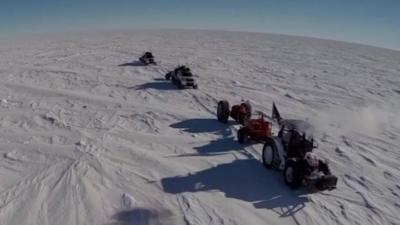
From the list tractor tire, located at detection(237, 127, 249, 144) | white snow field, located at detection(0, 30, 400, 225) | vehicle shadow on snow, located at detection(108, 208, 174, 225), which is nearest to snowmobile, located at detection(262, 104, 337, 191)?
white snow field, located at detection(0, 30, 400, 225)

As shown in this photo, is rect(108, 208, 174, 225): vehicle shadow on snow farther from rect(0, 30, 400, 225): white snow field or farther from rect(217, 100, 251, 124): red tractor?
rect(217, 100, 251, 124): red tractor

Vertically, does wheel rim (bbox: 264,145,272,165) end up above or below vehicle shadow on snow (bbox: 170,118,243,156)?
above

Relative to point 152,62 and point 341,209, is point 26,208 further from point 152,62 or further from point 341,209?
point 152,62

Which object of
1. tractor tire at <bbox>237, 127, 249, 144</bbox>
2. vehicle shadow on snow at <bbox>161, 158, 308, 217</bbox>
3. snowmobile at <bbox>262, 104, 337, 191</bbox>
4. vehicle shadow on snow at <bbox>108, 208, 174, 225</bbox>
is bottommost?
vehicle shadow on snow at <bbox>108, 208, 174, 225</bbox>

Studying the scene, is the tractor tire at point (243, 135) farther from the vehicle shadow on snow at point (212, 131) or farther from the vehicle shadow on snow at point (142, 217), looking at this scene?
the vehicle shadow on snow at point (142, 217)

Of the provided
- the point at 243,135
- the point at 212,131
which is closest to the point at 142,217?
the point at 243,135

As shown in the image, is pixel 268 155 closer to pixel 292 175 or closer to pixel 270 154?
pixel 270 154

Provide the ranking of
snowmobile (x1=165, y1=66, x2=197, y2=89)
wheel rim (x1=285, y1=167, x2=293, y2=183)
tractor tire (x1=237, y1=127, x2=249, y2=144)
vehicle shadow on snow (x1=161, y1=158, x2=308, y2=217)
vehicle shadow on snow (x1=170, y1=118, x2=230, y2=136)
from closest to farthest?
vehicle shadow on snow (x1=161, y1=158, x2=308, y2=217) < wheel rim (x1=285, y1=167, x2=293, y2=183) < tractor tire (x1=237, y1=127, x2=249, y2=144) < vehicle shadow on snow (x1=170, y1=118, x2=230, y2=136) < snowmobile (x1=165, y1=66, x2=197, y2=89)

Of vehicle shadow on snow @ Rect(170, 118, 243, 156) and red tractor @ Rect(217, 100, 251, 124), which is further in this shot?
red tractor @ Rect(217, 100, 251, 124)
